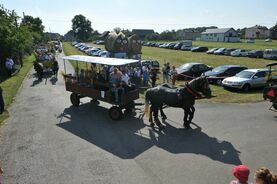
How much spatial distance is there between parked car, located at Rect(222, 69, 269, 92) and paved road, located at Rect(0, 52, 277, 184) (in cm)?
437

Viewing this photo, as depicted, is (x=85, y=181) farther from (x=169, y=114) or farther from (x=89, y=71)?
(x=89, y=71)

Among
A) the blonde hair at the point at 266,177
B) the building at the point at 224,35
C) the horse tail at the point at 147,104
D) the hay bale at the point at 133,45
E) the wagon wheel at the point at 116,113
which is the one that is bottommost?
the wagon wheel at the point at 116,113

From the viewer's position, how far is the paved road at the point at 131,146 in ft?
25.0

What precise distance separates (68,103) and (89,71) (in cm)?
283

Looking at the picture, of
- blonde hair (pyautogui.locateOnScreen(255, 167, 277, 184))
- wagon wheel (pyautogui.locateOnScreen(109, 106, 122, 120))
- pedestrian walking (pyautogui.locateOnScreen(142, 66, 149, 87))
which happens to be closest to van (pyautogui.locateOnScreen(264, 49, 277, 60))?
pedestrian walking (pyautogui.locateOnScreen(142, 66, 149, 87))

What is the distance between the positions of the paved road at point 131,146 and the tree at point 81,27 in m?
132

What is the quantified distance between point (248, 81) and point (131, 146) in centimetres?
1225

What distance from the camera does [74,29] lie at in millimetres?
142375

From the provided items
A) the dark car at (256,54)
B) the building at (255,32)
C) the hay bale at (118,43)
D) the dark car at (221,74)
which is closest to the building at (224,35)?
the building at (255,32)

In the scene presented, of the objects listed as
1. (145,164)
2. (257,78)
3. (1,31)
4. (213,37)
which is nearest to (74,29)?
(213,37)

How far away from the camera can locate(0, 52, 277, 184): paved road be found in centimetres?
761

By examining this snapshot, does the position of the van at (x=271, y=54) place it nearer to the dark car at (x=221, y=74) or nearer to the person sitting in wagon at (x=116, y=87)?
the dark car at (x=221, y=74)

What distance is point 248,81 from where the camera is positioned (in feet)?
61.0

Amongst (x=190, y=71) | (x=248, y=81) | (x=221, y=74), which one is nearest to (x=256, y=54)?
(x=190, y=71)
